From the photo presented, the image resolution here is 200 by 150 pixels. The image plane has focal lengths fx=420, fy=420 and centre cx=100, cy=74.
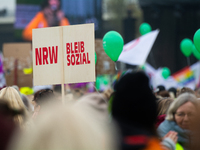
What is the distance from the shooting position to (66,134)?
152cm

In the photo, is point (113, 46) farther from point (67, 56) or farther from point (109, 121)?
point (109, 121)

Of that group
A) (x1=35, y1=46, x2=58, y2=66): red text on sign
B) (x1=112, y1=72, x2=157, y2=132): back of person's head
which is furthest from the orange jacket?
(x1=112, y1=72, x2=157, y2=132): back of person's head

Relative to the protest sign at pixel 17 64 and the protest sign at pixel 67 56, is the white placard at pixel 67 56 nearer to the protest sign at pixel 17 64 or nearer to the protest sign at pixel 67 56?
the protest sign at pixel 67 56

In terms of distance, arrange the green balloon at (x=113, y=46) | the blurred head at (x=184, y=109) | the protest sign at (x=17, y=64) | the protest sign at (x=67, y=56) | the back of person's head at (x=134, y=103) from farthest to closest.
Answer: the protest sign at (x=17, y=64), the green balloon at (x=113, y=46), the protest sign at (x=67, y=56), the blurred head at (x=184, y=109), the back of person's head at (x=134, y=103)

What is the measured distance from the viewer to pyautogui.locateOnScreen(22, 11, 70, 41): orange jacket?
19547 millimetres

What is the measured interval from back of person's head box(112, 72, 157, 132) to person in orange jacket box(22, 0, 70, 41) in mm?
17766

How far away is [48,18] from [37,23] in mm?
895

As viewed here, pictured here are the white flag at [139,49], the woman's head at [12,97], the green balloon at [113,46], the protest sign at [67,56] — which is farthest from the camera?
the white flag at [139,49]

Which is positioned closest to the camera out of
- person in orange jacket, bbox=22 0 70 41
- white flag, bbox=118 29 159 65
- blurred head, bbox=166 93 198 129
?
blurred head, bbox=166 93 198 129

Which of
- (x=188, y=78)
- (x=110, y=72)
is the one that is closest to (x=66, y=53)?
(x=110, y=72)

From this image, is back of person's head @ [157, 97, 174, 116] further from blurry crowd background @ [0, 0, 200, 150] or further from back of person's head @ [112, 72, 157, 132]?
back of person's head @ [112, 72, 157, 132]

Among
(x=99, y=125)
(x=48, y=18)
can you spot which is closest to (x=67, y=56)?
(x=99, y=125)

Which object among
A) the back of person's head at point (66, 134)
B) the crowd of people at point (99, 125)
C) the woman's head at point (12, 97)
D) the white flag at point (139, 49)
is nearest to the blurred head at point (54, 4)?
the white flag at point (139, 49)

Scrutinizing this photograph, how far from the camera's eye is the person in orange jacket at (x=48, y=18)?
19.5 meters
